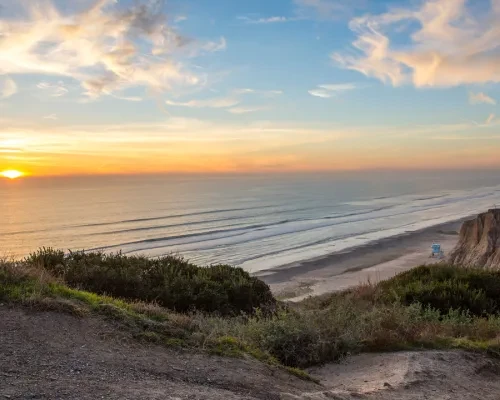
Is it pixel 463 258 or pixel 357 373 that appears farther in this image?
pixel 463 258

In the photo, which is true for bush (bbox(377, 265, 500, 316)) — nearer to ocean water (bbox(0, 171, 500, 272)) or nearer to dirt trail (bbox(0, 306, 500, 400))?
dirt trail (bbox(0, 306, 500, 400))

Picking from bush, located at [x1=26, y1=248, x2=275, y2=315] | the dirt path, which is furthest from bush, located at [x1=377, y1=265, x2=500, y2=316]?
the dirt path

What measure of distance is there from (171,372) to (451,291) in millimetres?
8797

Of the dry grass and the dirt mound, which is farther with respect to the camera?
the dry grass

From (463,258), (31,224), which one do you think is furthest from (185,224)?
(463,258)

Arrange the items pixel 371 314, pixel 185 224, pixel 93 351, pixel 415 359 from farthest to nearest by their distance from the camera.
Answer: pixel 185 224 < pixel 371 314 < pixel 415 359 < pixel 93 351

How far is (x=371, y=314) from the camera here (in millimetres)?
8531

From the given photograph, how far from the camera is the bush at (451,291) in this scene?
1182cm

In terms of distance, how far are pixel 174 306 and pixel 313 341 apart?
14.4 feet

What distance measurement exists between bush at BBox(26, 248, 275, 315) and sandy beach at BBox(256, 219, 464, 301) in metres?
10.5

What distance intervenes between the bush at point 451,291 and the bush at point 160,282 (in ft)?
11.0

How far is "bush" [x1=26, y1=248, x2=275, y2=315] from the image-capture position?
11.3 m

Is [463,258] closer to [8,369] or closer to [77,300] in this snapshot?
[77,300]

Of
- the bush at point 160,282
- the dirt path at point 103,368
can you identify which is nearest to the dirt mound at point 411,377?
the dirt path at point 103,368
